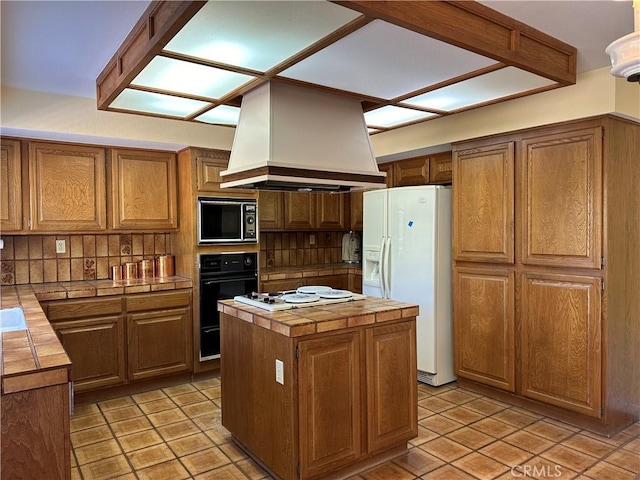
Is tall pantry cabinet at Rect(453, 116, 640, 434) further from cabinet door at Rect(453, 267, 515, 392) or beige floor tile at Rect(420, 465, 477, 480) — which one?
beige floor tile at Rect(420, 465, 477, 480)

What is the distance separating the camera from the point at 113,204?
3836 millimetres

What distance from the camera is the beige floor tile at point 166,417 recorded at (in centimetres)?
323

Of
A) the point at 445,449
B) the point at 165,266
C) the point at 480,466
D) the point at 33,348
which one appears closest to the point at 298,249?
the point at 165,266

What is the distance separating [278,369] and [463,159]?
237cm

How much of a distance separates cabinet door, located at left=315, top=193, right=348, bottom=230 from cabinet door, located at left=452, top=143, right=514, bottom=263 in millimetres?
1769

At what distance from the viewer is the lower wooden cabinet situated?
3.47 metres

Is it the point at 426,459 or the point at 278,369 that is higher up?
the point at 278,369

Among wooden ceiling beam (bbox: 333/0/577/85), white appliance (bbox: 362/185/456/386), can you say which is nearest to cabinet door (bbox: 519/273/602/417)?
white appliance (bbox: 362/185/456/386)

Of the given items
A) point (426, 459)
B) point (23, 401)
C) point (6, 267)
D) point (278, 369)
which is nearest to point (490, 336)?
point (426, 459)

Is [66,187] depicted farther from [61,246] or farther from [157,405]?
[157,405]

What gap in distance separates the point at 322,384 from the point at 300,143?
133 centimetres

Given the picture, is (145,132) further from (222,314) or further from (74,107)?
(222,314)

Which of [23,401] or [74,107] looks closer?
[23,401]

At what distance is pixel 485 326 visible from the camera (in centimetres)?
358
